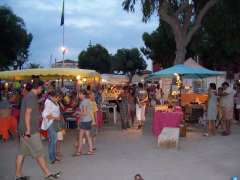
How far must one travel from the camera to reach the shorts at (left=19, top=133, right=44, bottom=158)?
7.83 metres

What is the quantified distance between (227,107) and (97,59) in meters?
67.3

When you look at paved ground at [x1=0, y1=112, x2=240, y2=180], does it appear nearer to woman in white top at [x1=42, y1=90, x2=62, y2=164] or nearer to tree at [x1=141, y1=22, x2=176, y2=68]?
woman in white top at [x1=42, y1=90, x2=62, y2=164]

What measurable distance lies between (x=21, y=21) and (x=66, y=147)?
3495cm

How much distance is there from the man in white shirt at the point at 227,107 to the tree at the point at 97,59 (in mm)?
65798

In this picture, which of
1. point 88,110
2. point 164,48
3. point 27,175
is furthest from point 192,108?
point 164,48

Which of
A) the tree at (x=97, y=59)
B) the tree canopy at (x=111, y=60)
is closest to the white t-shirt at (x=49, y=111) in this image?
the tree canopy at (x=111, y=60)

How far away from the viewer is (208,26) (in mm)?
26766

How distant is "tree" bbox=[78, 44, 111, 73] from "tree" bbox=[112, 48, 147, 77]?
34.1ft

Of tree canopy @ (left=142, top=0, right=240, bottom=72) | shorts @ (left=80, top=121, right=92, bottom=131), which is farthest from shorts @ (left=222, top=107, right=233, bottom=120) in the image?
tree canopy @ (left=142, top=0, right=240, bottom=72)

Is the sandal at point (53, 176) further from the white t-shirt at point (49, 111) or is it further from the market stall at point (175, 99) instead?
the market stall at point (175, 99)

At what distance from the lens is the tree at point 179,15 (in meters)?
22.7

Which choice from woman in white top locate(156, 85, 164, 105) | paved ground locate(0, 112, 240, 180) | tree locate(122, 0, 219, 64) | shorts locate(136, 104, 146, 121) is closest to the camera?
paved ground locate(0, 112, 240, 180)

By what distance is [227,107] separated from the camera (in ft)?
49.2

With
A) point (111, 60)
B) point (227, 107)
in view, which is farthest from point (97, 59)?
point (227, 107)
